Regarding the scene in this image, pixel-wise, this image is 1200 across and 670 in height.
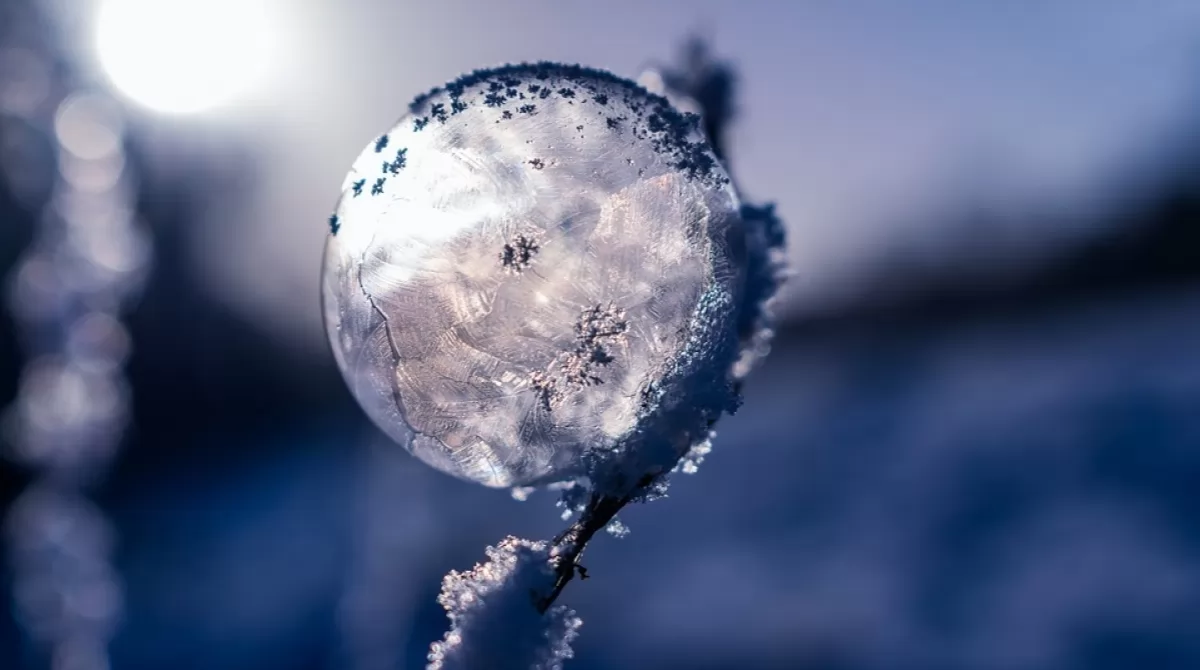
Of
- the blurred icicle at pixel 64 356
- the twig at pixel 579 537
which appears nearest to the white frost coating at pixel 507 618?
the twig at pixel 579 537

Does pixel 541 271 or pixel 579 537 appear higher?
pixel 541 271

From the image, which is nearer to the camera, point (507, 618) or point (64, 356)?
point (507, 618)

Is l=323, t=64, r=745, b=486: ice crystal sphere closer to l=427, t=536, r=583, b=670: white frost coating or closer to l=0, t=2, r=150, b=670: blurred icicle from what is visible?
l=427, t=536, r=583, b=670: white frost coating

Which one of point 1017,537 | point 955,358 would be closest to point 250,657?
point 1017,537

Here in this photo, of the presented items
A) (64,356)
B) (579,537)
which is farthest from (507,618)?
(64,356)

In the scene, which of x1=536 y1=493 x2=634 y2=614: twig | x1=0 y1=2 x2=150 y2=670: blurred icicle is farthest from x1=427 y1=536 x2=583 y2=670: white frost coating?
x1=0 y1=2 x2=150 y2=670: blurred icicle

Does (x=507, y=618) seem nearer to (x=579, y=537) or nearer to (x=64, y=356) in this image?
(x=579, y=537)
